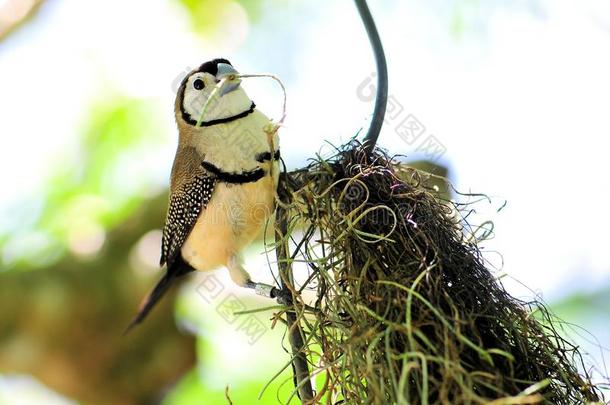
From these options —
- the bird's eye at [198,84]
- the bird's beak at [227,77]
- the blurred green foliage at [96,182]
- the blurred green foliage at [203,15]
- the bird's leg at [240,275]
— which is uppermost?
the blurred green foliage at [203,15]

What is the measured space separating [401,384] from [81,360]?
2341mm

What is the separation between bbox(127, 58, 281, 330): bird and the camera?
180cm

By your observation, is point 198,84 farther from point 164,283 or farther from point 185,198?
point 164,283

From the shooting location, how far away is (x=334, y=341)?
4.57 feet

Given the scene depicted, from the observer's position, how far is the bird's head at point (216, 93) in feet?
6.02

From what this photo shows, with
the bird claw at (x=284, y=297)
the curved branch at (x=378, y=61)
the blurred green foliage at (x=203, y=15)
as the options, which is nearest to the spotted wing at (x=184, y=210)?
the bird claw at (x=284, y=297)

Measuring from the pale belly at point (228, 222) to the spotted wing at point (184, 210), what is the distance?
2 cm

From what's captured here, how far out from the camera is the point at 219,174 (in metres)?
1.91

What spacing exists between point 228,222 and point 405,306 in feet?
2.61

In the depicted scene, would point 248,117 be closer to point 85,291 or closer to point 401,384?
point 401,384

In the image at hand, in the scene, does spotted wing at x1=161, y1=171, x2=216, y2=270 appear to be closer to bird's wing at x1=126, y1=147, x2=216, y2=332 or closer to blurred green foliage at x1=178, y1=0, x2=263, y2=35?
bird's wing at x1=126, y1=147, x2=216, y2=332

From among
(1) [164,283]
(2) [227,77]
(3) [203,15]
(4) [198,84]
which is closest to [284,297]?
(2) [227,77]

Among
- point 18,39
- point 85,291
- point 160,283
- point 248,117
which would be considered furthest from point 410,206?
point 18,39

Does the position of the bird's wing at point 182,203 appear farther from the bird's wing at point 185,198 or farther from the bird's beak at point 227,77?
the bird's beak at point 227,77
